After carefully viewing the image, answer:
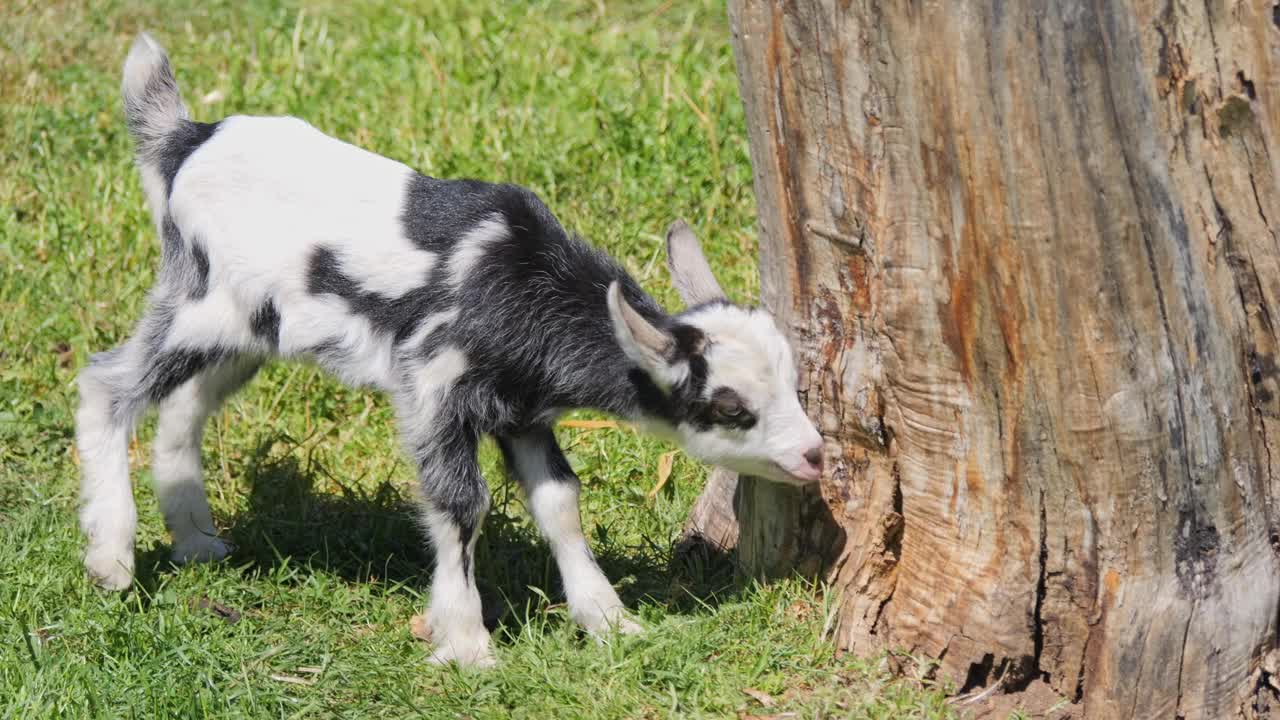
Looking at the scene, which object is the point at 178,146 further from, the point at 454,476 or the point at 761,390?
the point at 761,390

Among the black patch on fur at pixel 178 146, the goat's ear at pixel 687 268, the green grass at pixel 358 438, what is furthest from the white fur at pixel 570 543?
the black patch on fur at pixel 178 146

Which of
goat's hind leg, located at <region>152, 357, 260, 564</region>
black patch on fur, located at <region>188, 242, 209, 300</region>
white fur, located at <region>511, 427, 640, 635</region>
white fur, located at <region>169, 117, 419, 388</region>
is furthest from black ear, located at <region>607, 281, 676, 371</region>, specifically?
goat's hind leg, located at <region>152, 357, 260, 564</region>

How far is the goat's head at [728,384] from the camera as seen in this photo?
148 inches

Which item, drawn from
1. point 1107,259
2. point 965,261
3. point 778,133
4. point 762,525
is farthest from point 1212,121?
point 762,525

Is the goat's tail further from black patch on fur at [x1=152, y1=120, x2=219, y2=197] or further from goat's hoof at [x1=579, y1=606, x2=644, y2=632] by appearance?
goat's hoof at [x1=579, y1=606, x2=644, y2=632]

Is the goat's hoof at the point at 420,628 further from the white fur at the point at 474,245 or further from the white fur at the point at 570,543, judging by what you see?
the white fur at the point at 474,245

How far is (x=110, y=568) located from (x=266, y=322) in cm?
85

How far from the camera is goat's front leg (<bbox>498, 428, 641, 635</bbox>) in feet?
13.5

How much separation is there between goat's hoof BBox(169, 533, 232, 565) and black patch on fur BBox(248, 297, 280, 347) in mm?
756

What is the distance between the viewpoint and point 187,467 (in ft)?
15.4

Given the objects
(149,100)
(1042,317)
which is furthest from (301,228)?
(1042,317)

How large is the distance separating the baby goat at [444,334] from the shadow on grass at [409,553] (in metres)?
0.28

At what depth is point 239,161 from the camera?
14.4ft

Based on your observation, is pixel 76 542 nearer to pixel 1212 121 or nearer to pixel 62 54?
pixel 1212 121
